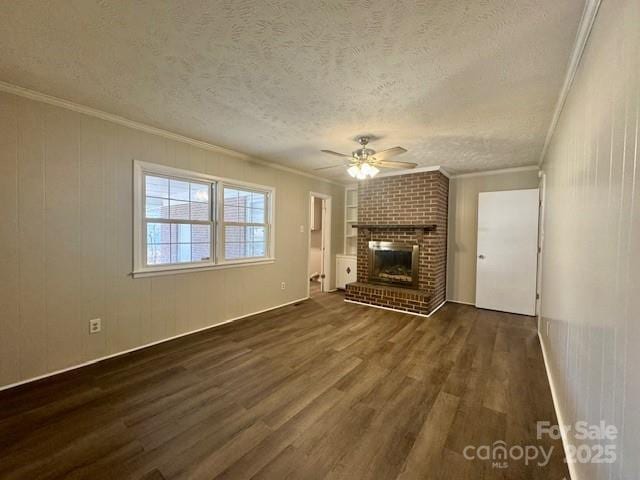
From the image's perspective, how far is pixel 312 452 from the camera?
159cm

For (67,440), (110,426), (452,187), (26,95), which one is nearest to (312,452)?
(110,426)

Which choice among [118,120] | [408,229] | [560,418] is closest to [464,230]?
[408,229]

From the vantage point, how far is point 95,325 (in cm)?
A: 260

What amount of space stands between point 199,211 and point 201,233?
290mm

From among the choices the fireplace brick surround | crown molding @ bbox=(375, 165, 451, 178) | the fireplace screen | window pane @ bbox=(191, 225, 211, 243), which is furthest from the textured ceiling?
the fireplace screen

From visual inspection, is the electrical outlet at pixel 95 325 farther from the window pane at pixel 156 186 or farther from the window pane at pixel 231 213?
the window pane at pixel 231 213

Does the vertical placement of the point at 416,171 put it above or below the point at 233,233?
above

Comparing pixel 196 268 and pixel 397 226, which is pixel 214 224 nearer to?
pixel 196 268

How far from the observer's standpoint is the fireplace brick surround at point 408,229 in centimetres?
442

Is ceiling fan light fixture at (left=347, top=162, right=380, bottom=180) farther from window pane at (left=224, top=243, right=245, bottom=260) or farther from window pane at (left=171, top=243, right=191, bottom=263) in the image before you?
window pane at (left=171, top=243, right=191, bottom=263)

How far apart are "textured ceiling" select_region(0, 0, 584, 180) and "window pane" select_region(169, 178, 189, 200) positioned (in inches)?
25.6

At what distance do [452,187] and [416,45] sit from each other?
3.93m

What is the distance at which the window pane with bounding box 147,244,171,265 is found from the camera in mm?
3002

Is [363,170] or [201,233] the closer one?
[363,170]
